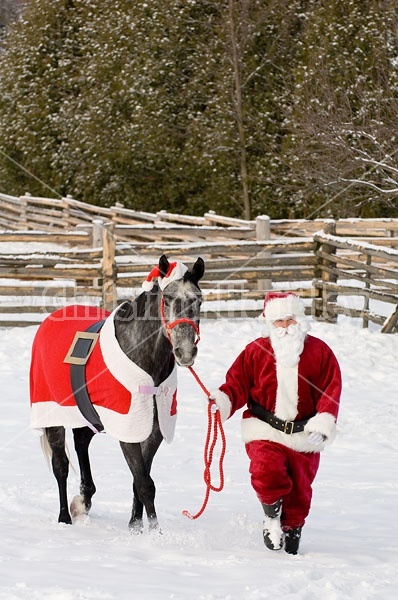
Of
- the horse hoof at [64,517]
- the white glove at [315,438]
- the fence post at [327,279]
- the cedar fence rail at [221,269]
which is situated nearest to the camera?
the white glove at [315,438]

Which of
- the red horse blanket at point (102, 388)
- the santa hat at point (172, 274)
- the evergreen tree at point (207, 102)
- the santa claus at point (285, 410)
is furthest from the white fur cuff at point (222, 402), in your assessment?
the evergreen tree at point (207, 102)

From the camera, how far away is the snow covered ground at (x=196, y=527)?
420cm

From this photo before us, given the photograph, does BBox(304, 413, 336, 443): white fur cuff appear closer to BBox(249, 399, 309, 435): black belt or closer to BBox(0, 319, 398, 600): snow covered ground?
BBox(249, 399, 309, 435): black belt

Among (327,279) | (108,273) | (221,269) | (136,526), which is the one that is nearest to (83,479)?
(136,526)

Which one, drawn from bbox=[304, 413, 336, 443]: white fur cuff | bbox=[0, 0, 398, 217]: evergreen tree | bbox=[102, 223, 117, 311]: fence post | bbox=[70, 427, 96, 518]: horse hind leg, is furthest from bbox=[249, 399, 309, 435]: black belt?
bbox=[0, 0, 398, 217]: evergreen tree

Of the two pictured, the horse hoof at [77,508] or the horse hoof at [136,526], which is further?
the horse hoof at [77,508]

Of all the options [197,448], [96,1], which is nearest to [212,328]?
[197,448]

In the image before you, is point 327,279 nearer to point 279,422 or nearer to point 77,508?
point 77,508

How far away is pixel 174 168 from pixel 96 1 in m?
6.06

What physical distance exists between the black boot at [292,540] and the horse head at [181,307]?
1004 millimetres

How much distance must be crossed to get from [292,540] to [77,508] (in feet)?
4.37

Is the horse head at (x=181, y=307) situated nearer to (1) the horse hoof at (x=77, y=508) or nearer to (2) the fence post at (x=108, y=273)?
(1) the horse hoof at (x=77, y=508)

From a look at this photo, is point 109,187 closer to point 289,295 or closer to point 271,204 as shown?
point 271,204

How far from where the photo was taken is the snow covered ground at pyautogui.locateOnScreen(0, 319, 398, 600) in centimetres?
420
